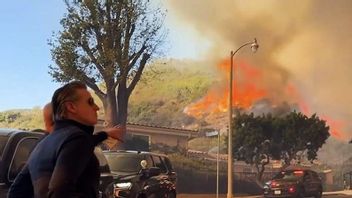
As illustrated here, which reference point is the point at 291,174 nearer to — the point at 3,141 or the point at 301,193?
the point at 301,193

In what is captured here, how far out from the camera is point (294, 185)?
25.2m

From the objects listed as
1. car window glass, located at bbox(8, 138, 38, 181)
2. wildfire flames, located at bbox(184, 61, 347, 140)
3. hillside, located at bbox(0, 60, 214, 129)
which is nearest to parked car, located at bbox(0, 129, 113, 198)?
car window glass, located at bbox(8, 138, 38, 181)

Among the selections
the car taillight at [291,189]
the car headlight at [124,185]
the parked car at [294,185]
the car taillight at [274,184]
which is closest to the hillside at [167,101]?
the parked car at [294,185]

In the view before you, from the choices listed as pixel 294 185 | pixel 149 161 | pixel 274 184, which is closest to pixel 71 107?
pixel 149 161

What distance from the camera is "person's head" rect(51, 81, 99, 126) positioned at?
2.80 meters

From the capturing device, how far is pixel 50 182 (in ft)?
8.45

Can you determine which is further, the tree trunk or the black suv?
the tree trunk

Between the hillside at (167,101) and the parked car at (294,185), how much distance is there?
116 ft

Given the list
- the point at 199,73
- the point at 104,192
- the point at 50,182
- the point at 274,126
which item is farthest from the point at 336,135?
the point at 50,182

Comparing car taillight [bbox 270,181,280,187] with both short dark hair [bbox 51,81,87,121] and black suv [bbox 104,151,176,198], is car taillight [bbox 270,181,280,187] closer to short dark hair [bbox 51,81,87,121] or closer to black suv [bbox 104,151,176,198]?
black suv [bbox 104,151,176,198]

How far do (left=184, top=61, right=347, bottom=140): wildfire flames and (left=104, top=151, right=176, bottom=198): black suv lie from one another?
45146 mm

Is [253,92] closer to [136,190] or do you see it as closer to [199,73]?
[199,73]

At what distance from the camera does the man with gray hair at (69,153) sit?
2.56 metres

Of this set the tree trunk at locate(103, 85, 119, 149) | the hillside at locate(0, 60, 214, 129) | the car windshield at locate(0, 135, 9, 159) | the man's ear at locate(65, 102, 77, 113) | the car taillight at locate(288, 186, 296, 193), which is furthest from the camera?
the hillside at locate(0, 60, 214, 129)
